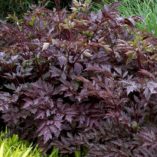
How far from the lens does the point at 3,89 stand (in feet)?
9.78

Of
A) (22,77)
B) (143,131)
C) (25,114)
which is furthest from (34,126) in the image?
(143,131)

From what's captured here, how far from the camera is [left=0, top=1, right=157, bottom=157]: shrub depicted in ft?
7.93

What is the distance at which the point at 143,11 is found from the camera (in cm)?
458

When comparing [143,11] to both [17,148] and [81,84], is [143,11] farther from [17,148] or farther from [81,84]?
[17,148]

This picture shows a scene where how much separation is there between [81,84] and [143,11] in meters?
2.12

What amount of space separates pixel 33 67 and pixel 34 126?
1.31 feet

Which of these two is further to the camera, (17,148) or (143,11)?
(143,11)

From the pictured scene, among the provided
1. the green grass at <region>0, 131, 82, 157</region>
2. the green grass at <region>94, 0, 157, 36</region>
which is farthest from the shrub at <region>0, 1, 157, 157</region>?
the green grass at <region>94, 0, 157, 36</region>

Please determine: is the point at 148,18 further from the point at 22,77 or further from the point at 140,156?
the point at 140,156

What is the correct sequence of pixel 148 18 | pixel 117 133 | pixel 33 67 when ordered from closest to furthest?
1. pixel 117 133
2. pixel 33 67
3. pixel 148 18

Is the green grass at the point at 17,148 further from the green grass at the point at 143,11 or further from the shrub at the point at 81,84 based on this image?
the green grass at the point at 143,11

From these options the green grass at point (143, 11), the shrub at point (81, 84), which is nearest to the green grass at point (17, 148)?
the shrub at point (81, 84)

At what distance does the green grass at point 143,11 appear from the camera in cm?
409

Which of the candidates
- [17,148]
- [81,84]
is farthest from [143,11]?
[17,148]
